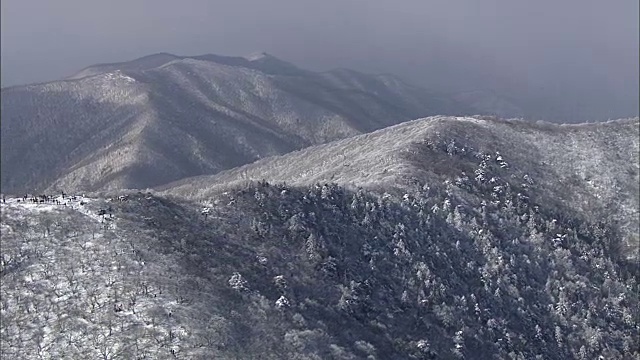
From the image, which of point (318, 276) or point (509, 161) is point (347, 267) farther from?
point (509, 161)

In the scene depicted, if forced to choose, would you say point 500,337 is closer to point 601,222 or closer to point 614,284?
point 614,284

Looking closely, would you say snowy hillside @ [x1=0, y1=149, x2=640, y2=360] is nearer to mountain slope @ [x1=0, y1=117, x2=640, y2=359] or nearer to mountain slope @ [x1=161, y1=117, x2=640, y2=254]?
mountain slope @ [x1=0, y1=117, x2=640, y2=359]

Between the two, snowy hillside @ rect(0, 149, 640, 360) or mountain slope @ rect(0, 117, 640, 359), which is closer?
snowy hillside @ rect(0, 149, 640, 360)

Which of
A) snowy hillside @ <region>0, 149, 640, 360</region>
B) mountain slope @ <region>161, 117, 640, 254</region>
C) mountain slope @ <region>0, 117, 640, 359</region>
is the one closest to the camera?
snowy hillside @ <region>0, 149, 640, 360</region>

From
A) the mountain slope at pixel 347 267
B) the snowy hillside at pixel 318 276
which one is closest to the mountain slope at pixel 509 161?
the mountain slope at pixel 347 267

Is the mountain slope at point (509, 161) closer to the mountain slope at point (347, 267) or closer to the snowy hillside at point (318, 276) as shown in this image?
the mountain slope at point (347, 267)

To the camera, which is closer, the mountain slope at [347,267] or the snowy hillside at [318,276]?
the snowy hillside at [318,276]

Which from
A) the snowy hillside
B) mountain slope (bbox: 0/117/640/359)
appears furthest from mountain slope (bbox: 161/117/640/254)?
the snowy hillside

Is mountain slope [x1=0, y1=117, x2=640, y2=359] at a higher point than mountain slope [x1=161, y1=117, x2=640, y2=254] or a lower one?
lower

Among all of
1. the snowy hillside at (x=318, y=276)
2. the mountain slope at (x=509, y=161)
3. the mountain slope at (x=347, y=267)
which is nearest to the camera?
the snowy hillside at (x=318, y=276)

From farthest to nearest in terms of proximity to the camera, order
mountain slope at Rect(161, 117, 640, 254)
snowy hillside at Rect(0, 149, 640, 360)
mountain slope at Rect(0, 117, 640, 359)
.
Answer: mountain slope at Rect(161, 117, 640, 254) < mountain slope at Rect(0, 117, 640, 359) < snowy hillside at Rect(0, 149, 640, 360)
